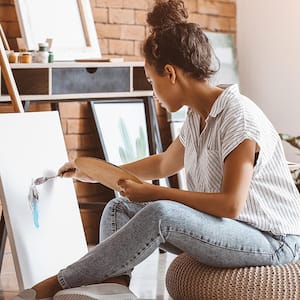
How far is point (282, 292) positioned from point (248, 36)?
9.28 feet

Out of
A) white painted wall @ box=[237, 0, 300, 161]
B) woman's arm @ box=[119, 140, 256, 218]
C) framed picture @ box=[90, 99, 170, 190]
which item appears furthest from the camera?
white painted wall @ box=[237, 0, 300, 161]

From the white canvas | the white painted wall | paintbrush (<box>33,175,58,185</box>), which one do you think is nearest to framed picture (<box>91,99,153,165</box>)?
the white painted wall

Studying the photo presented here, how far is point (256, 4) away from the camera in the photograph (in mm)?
5180

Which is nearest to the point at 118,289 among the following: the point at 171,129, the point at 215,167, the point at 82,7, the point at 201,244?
the point at 201,244

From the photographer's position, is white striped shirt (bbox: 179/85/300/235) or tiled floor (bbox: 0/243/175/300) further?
tiled floor (bbox: 0/243/175/300)

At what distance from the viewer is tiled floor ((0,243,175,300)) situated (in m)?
3.36

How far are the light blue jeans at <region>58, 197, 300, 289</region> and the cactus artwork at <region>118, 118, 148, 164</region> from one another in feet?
5.70

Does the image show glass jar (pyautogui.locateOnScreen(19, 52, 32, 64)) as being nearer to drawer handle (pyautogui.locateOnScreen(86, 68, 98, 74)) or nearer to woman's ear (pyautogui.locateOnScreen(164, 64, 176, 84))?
drawer handle (pyautogui.locateOnScreen(86, 68, 98, 74))

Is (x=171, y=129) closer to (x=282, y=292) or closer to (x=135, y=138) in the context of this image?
(x=135, y=138)

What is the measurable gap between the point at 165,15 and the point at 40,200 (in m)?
0.84

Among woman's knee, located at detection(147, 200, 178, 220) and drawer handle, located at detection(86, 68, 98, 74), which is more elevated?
drawer handle, located at detection(86, 68, 98, 74)

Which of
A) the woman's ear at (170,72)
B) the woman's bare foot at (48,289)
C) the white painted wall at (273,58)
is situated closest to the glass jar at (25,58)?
the woman's ear at (170,72)

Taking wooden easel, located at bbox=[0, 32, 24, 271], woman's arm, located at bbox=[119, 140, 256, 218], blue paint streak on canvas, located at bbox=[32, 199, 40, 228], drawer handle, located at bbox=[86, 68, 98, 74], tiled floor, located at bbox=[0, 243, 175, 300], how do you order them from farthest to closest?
drawer handle, located at bbox=[86, 68, 98, 74] < tiled floor, located at bbox=[0, 243, 175, 300] < wooden easel, located at bbox=[0, 32, 24, 271] < blue paint streak on canvas, located at bbox=[32, 199, 40, 228] < woman's arm, located at bbox=[119, 140, 256, 218]

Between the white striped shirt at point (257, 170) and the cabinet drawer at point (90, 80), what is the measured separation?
1.08 meters
